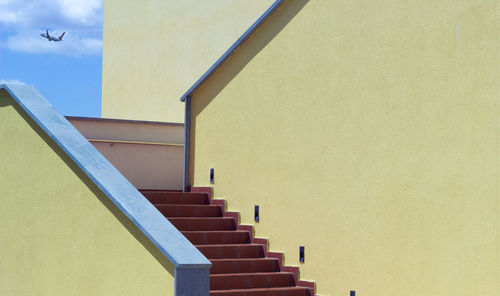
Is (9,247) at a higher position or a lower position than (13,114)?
lower

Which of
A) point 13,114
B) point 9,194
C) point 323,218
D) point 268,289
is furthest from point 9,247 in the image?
point 323,218

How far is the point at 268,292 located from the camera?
25.7ft

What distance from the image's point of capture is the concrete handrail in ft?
15.7

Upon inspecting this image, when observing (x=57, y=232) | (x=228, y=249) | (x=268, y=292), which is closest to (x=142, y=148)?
(x=228, y=249)

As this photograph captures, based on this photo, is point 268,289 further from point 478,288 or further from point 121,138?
point 121,138

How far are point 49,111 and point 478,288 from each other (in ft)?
13.8

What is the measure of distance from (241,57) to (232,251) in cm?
A: 255

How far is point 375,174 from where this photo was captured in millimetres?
7457

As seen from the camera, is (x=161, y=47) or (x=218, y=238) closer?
(x=218, y=238)

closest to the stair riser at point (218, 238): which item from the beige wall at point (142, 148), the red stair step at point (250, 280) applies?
the red stair step at point (250, 280)

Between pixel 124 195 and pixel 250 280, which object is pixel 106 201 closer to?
pixel 124 195

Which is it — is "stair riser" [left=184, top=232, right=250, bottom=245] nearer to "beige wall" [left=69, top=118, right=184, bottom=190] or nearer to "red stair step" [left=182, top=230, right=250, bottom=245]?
"red stair step" [left=182, top=230, right=250, bottom=245]

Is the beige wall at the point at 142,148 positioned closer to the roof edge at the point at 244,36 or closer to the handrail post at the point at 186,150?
the handrail post at the point at 186,150

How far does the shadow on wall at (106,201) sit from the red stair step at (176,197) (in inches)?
97.1
